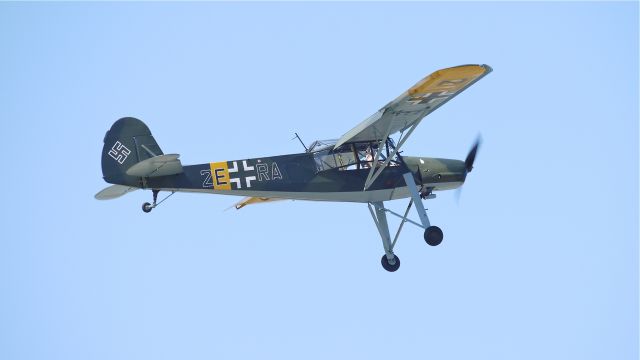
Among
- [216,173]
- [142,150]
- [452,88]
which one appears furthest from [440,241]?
[142,150]

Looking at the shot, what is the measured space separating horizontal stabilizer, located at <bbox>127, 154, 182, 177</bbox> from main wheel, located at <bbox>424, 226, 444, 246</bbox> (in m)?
4.23

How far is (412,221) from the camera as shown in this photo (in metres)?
19.2

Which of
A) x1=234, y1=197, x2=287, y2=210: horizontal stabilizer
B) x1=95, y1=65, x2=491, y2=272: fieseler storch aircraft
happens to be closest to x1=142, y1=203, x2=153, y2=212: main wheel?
x1=95, y1=65, x2=491, y2=272: fieseler storch aircraft

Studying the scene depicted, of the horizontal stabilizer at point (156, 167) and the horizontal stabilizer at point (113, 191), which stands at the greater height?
the horizontal stabilizer at point (156, 167)

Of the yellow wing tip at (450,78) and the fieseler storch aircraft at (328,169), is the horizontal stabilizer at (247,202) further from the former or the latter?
the yellow wing tip at (450,78)

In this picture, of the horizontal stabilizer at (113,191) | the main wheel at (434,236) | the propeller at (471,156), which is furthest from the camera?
the propeller at (471,156)

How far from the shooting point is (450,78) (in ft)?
55.8

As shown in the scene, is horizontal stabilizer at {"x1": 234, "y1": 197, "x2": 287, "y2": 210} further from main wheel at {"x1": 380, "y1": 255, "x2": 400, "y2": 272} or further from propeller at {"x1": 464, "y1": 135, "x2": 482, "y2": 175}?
propeller at {"x1": 464, "y1": 135, "x2": 482, "y2": 175}

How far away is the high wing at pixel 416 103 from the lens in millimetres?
16922

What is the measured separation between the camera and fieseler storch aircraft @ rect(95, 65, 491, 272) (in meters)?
18.1

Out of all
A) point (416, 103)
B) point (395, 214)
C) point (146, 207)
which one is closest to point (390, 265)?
point (395, 214)

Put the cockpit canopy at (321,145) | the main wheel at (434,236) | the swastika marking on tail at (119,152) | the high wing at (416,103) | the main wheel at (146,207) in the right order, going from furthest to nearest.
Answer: the cockpit canopy at (321,145) → the swastika marking on tail at (119,152) → the main wheel at (434,236) → the main wheel at (146,207) → the high wing at (416,103)

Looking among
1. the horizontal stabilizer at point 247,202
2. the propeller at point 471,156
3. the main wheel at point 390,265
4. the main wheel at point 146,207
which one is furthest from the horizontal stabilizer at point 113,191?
the propeller at point 471,156

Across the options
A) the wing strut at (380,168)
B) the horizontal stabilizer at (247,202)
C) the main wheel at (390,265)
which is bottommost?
the main wheel at (390,265)
